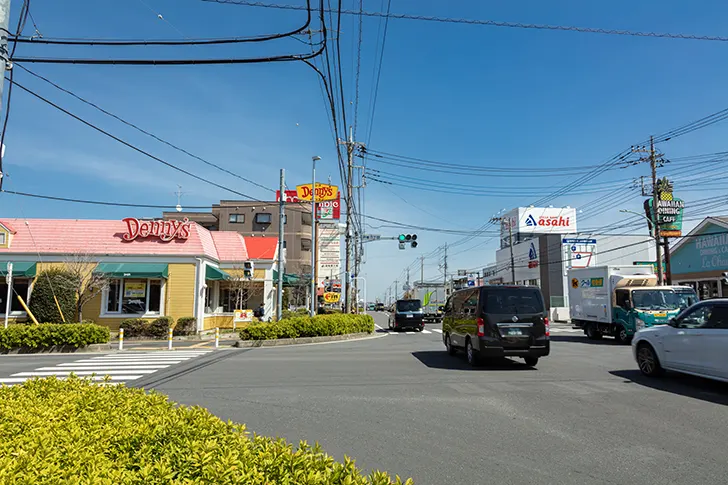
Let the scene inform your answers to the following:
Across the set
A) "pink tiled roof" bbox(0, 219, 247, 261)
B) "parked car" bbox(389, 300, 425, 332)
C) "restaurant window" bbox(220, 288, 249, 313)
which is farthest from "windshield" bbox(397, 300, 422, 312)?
"pink tiled roof" bbox(0, 219, 247, 261)

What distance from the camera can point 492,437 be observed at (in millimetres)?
5957

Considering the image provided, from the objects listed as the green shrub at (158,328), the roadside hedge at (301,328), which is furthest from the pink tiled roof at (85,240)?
the roadside hedge at (301,328)

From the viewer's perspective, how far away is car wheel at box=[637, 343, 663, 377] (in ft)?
33.5

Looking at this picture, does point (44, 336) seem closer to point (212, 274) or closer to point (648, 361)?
point (212, 274)

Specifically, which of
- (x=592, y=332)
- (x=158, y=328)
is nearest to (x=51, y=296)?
(x=158, y=328)

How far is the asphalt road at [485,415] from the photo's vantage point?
16.2 ft

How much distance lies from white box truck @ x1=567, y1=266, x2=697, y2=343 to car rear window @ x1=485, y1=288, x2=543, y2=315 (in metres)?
8.24

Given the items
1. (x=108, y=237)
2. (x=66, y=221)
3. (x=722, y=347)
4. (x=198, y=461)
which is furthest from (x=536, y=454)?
(x=66, y=221)

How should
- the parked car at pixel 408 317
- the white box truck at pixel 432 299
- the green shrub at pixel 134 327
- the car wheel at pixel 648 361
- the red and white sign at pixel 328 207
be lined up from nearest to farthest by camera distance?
the car wheel at pixel 648 361 < the green shrub at pixel 134 327 < the parked car at pixel 408 317 < the white box truck at pixel 432 299 < the red and white sign at pixel 328 207

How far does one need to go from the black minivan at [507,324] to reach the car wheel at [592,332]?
11006 millimetres

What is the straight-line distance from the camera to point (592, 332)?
70.9 ft

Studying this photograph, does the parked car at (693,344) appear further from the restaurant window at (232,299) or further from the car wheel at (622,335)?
the restaurant window at (232,299)

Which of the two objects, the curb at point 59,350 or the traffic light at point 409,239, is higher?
the traffic light at point 409,239

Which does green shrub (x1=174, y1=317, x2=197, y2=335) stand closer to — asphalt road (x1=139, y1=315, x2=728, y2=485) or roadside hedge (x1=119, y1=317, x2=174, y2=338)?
roadside hedge (x1=119, y1=317, x2=174, y2=338)
